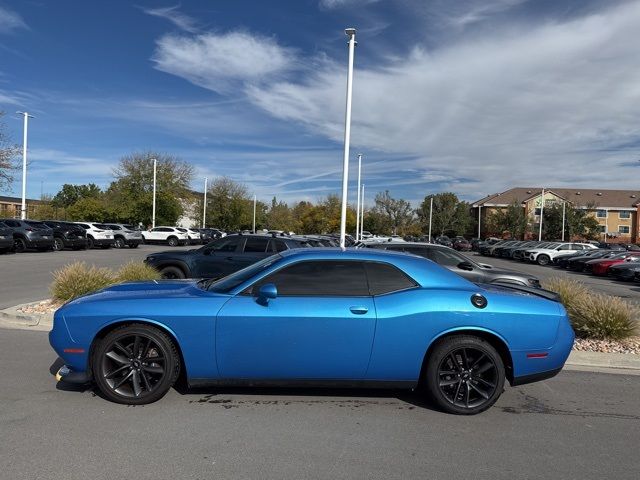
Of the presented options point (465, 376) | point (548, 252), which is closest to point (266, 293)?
point (465, 376)

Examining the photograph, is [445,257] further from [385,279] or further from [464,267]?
[385,279]

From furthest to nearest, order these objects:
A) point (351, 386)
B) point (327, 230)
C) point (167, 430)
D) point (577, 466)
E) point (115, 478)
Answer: point (327, 230)
point (351, 386)
point (167, 430)
point (577, 466)
point (115, 478)

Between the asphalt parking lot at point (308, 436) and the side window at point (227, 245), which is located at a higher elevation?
the side window at point (227, 245)

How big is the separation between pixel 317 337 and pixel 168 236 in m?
40.2

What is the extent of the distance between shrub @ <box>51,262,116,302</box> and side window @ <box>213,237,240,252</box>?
2.94m

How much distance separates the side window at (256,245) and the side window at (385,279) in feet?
24.0

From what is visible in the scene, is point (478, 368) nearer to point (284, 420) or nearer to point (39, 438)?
point (284, 420)

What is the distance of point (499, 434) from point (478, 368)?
62 centimetres

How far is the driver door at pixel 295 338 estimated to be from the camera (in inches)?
178

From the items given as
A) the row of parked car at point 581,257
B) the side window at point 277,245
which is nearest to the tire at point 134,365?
the side window at point 277,245

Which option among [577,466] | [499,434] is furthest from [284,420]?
[577,466]

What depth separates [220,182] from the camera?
74000 millimetres

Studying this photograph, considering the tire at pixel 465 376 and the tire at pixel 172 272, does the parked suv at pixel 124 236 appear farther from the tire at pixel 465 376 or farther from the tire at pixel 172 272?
the tire at pixel 465 376

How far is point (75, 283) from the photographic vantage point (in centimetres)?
909
